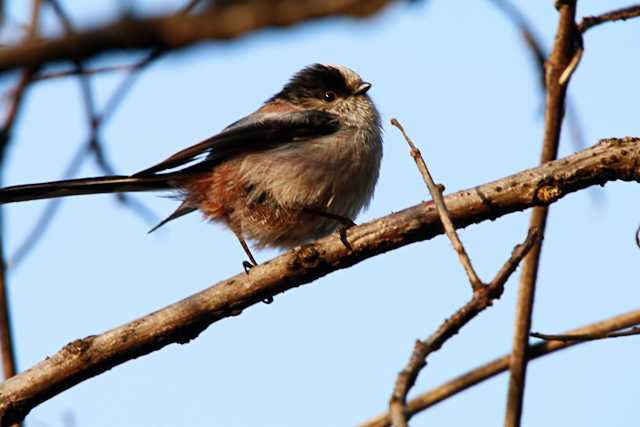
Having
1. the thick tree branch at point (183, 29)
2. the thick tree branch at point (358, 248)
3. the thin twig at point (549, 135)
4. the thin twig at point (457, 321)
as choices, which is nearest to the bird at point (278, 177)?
the thick tree branch at point (358, 248)

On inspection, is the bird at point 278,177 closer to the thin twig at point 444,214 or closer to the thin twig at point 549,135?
the thin twig at point 549,135

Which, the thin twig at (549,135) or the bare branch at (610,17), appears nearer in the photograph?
the thin twig at (549,135)

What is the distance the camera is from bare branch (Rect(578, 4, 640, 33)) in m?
3.28

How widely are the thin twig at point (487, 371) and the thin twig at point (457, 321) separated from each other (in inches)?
27.8

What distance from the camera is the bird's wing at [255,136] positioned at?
5113mm

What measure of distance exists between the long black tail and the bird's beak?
151cm

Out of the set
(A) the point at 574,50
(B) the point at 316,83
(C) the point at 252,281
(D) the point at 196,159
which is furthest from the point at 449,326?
(B) the point at 316,83

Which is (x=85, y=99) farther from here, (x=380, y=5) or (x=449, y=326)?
(x=380, y=5)

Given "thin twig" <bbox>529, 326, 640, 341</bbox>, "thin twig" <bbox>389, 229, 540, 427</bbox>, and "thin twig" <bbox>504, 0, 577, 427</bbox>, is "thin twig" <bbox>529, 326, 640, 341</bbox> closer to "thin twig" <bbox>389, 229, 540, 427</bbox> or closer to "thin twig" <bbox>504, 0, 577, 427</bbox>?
"thin twig" <bbox>504, 0, 577, 427</bbox>

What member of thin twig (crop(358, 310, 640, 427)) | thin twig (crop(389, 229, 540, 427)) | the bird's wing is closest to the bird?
the bird's wing

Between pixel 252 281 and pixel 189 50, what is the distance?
8.10 feet

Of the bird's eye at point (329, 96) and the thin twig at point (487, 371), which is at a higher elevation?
the bird's eye at point (329, 96)

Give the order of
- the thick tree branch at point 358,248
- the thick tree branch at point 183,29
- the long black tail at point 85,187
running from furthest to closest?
the long black tail at point 85,187
the thick tree branch at point 358,248
the thick tree branch at point 183,29

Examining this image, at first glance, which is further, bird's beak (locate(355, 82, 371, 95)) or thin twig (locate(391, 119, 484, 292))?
bird's beak (locate(355, 82, 371, 95))
